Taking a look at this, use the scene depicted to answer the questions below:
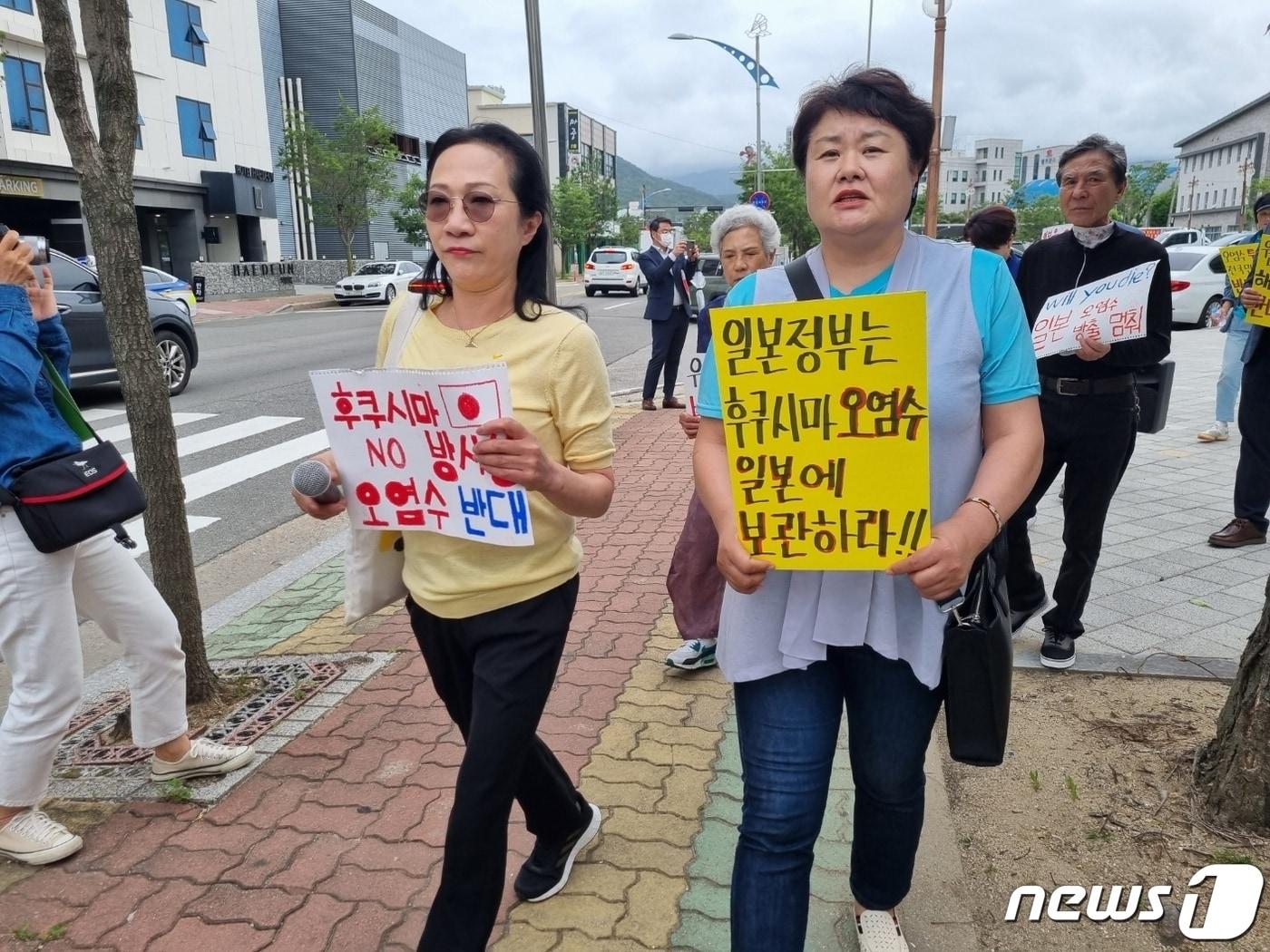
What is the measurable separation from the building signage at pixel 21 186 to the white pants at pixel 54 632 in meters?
29.9

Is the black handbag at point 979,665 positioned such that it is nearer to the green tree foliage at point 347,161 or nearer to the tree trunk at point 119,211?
the tree trunk at point 119,211

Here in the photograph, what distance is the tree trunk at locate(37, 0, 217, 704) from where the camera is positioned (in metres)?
3.07

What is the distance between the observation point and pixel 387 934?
2.38 m

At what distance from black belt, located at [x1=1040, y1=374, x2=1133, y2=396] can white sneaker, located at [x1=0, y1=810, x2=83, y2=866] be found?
3667mm

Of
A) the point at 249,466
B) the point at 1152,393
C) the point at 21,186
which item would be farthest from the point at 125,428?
the point at 21,186

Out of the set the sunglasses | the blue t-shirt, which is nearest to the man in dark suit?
the sunglasses

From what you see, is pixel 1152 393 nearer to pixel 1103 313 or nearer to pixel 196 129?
pixel 1103 313

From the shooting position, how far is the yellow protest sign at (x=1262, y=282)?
4.97 metres

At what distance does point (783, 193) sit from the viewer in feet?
156

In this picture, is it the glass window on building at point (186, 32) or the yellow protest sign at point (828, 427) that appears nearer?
the yellow protest sign at point (828, 427)

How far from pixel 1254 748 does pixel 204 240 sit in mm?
38598

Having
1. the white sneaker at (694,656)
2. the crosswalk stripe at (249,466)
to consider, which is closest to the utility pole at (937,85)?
the crosswalk stripe at (249,466)

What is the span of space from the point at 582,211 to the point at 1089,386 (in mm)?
52375

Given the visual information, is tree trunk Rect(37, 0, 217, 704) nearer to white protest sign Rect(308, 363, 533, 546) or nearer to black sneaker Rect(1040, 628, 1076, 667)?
white protest sign Rect(308, 363, 533, 546)
